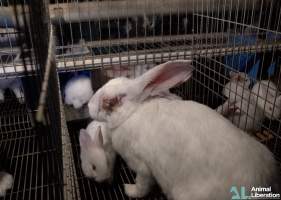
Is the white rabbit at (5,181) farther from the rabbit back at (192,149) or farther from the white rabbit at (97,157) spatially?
the rabbit back at (192,149)

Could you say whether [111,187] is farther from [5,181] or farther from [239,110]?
[239,110]

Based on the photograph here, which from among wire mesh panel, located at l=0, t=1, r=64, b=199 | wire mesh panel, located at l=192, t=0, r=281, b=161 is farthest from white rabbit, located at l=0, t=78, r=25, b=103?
wire mesh panel, located at l=192, t=0, r=281, b=161

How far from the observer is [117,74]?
5.85 feet

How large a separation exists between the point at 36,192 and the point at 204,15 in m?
1.42

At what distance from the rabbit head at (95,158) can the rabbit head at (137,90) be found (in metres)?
0.14

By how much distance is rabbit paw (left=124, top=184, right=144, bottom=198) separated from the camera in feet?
4.04

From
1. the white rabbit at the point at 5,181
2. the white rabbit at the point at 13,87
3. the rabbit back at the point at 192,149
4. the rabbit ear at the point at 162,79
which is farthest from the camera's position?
the white rabbit at the point at 13,87

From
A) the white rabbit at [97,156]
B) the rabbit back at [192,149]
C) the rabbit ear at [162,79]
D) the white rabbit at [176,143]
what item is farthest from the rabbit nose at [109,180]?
the rabbit ear at [162,79]

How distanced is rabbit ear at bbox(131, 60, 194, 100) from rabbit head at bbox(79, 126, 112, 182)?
33cm

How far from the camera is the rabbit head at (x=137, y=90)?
1160 millimetres

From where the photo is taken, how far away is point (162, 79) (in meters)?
1.18

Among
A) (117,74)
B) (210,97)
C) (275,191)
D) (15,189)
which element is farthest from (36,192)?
(210,97)

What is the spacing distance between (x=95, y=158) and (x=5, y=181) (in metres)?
0.42

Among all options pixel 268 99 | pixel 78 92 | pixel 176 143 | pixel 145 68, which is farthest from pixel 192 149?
pixel 78 92
